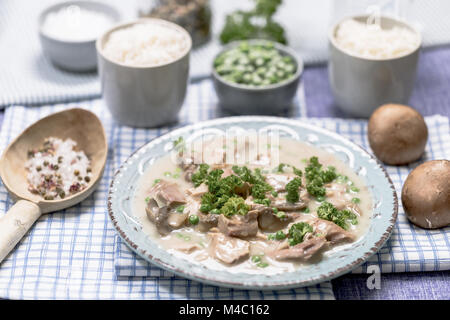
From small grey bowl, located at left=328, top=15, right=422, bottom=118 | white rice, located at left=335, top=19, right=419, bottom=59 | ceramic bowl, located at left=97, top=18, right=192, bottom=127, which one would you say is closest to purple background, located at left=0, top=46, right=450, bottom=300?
small grey bowl, located at left=328, top=15, right=422, bottom=118

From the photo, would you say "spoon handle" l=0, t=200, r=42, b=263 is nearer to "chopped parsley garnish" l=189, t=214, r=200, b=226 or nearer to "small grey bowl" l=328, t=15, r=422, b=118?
"chopped parsley garnish" l=189, t=214, r=200, b=226

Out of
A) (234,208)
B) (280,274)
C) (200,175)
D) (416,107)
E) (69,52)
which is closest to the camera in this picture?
(280,274)

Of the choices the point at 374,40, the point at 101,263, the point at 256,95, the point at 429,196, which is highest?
the point at 374,40

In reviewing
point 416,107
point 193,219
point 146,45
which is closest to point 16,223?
point 193,219

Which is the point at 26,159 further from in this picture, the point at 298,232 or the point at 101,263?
the point at 298,232

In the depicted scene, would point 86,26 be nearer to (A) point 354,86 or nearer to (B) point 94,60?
(B) point 94,60

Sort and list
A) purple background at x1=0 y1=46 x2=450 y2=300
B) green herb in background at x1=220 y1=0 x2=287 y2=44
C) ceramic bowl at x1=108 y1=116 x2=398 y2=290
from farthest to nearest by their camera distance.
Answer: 1. green herb in background at x1=220 y1=0 x2=287 y2=44
2. purple background at x1=0 y1=46 x2=450 y2=300
3. ceramic bowl at x1=108 y1=116 x2=398 y2=290

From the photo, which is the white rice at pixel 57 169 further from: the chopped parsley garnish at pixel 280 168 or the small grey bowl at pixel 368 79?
the small grey bowl at pixel 368 79
